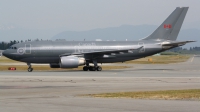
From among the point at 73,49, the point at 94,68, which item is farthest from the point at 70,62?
the point at 94,68

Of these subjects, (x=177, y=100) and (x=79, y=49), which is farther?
(x=79, y=49)

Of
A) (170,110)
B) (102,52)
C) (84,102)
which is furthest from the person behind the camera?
(102,52)

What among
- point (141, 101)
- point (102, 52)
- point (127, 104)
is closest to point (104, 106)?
point (127, 104)

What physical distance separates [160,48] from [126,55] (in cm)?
401

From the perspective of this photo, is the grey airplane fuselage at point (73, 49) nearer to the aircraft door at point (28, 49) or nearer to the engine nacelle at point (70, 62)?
the aircraft door at point (28, 49)

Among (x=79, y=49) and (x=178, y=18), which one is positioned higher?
(x=178, y=18)

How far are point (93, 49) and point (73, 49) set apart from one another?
7.22ft

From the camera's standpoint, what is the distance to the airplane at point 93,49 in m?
44.6

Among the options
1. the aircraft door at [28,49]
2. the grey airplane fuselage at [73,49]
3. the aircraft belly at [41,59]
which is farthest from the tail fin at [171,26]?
the aircraft door at [28,49]

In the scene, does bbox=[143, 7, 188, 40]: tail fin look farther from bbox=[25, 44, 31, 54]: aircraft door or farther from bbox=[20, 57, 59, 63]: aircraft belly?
bbox=[25, 44, 31, 54]: aircraft door

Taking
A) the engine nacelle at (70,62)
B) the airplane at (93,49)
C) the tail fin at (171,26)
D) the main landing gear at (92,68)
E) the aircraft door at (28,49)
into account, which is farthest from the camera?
the tail fin at (171,26)

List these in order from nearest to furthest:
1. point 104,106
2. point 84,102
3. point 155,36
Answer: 1. point 104,106
2. point 84,102
3. point 155,36

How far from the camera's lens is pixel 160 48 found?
47375 millimetres

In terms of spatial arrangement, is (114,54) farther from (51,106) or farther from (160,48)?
(51,106)
